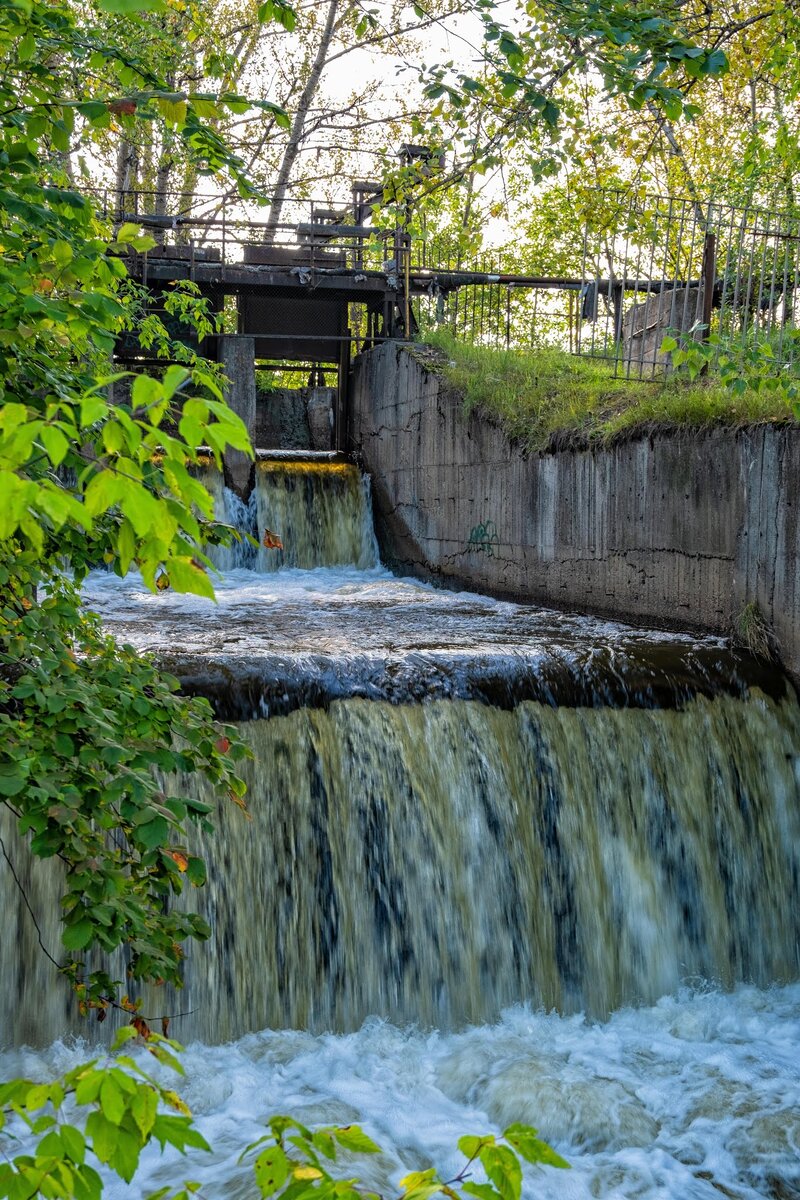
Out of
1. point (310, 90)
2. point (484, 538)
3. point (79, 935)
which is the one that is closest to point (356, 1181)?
point (79, 935)

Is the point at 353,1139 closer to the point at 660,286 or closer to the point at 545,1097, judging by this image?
the point at 545,1097

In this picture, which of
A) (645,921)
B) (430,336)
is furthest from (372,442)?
(645,921)

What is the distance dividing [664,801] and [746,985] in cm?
114

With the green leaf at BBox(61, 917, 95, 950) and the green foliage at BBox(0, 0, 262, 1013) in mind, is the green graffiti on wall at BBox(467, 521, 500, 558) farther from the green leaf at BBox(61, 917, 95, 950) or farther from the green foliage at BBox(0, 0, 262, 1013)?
the green leaf at BBox(61, 917, 95, 950)

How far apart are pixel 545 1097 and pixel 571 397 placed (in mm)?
6987

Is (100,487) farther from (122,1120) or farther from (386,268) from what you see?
(386,268)

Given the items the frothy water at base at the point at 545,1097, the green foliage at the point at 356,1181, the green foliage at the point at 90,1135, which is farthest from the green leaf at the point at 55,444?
the frothy water at base at the point at 545,1097

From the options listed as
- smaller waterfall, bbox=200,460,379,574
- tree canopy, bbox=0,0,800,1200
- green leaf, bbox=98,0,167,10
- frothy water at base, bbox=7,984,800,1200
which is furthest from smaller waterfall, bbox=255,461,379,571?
green leaf, bbox=98,0,167,10

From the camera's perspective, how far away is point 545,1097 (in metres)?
4.59

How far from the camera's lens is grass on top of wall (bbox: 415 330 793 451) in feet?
25.3

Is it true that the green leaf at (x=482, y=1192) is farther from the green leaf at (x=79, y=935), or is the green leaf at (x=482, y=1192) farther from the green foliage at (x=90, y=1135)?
the green leaf at (x=79, y=935)

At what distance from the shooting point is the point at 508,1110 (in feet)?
14.8

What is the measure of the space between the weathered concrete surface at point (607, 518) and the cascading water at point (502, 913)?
744 mm

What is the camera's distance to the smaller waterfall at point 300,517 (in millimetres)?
12852
